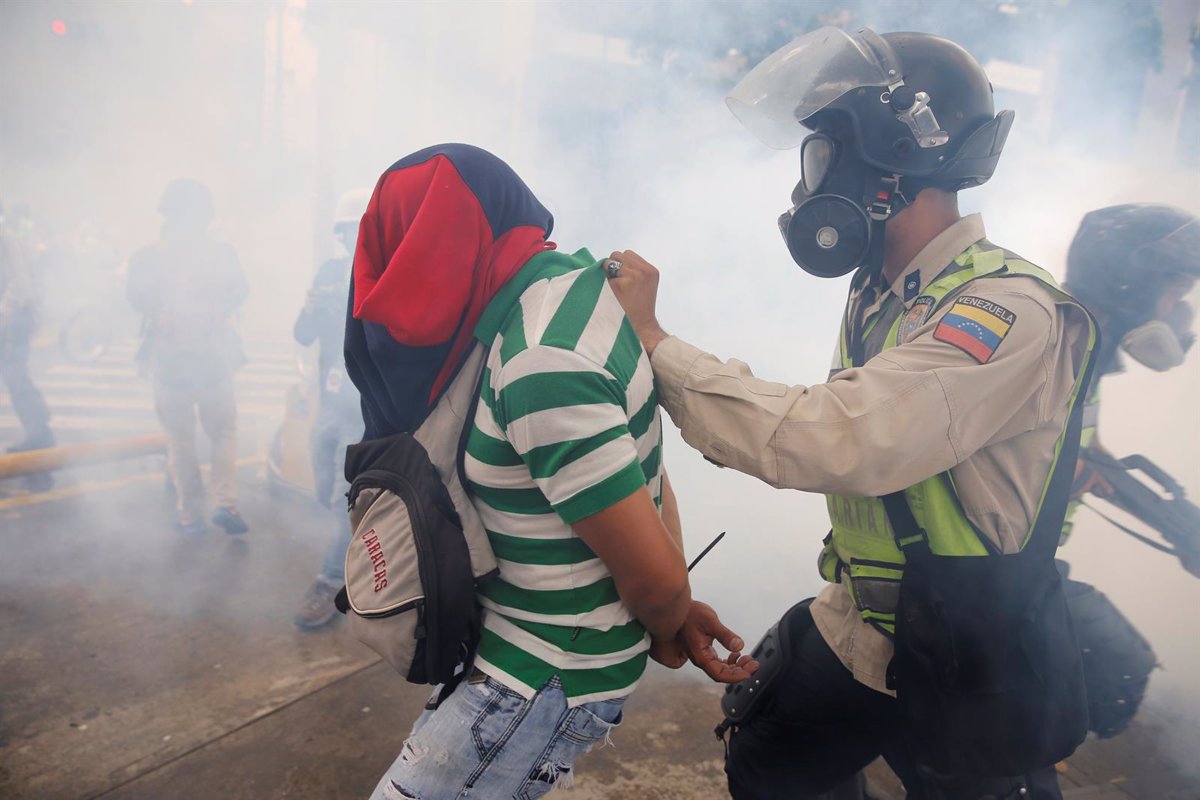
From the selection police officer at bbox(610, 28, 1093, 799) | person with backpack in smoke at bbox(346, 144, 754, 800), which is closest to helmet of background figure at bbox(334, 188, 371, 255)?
police officer at bbox(610, 28, 1093, 799)

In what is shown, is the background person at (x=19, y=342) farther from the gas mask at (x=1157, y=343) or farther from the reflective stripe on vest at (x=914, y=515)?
the gas mask at (x=1157, y=343)

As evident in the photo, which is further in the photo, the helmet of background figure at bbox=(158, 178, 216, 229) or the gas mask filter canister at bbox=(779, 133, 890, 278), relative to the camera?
the helmet of background figure at bbox=(158, 178, 216, 229)

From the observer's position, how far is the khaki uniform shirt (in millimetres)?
1301

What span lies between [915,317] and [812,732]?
3.33ft

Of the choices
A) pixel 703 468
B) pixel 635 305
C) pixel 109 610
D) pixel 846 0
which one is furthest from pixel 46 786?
pixel 846 0

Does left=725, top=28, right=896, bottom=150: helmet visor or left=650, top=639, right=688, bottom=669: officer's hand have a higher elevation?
left=725, top=28, right=896, bottom=150: helmet visor

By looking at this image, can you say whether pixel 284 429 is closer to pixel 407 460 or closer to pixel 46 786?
pixel 46 786

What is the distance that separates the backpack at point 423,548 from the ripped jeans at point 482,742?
7 centimetres

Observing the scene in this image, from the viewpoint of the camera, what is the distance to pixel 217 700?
2.88 meters

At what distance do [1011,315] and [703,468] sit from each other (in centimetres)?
333

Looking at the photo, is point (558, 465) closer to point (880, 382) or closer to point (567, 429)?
point (567, 429)

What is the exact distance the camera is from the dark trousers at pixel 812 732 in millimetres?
1768

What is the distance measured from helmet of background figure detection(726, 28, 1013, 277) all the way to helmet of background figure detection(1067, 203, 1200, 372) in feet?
3.70

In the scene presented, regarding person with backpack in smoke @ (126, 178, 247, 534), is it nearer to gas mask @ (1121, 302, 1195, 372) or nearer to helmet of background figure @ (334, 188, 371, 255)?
helmet of background figure @ (334, 188, 371, 255)
